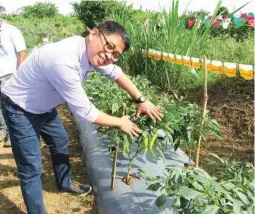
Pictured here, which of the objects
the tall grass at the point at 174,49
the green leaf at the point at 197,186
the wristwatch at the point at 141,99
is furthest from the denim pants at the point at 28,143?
the tall grass at the point at 174,49

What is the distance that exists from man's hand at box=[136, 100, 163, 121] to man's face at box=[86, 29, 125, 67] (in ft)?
1.15

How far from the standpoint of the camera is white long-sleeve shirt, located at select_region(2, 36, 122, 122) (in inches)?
60.3

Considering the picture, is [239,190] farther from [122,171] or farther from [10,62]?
[10,62]

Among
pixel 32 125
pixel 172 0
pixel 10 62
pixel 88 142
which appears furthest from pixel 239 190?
pixel 172 0

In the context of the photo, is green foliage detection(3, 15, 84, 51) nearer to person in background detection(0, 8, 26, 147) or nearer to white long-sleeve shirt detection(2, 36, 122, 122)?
person in background detection(0, 8, 26, 147)

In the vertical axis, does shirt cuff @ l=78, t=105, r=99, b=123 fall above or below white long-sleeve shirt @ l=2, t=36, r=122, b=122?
below

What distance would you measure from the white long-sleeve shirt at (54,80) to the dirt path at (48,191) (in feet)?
2.87

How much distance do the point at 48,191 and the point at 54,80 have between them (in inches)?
52.0

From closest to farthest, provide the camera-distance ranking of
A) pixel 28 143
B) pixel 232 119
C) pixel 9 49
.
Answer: pixel 28 143
pixel 9 49
pixel 232 119

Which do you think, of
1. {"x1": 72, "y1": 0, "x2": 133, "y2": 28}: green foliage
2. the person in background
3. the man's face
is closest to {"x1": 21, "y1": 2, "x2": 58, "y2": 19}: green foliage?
{"x1": 72, "y1": 0, "x2": 133, "y2": 28}: green foliage

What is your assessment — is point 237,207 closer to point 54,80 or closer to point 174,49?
point 54,80

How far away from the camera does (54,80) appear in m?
1.57

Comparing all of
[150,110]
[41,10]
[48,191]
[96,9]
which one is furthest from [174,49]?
[41,10]

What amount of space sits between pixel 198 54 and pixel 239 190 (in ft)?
11.9
